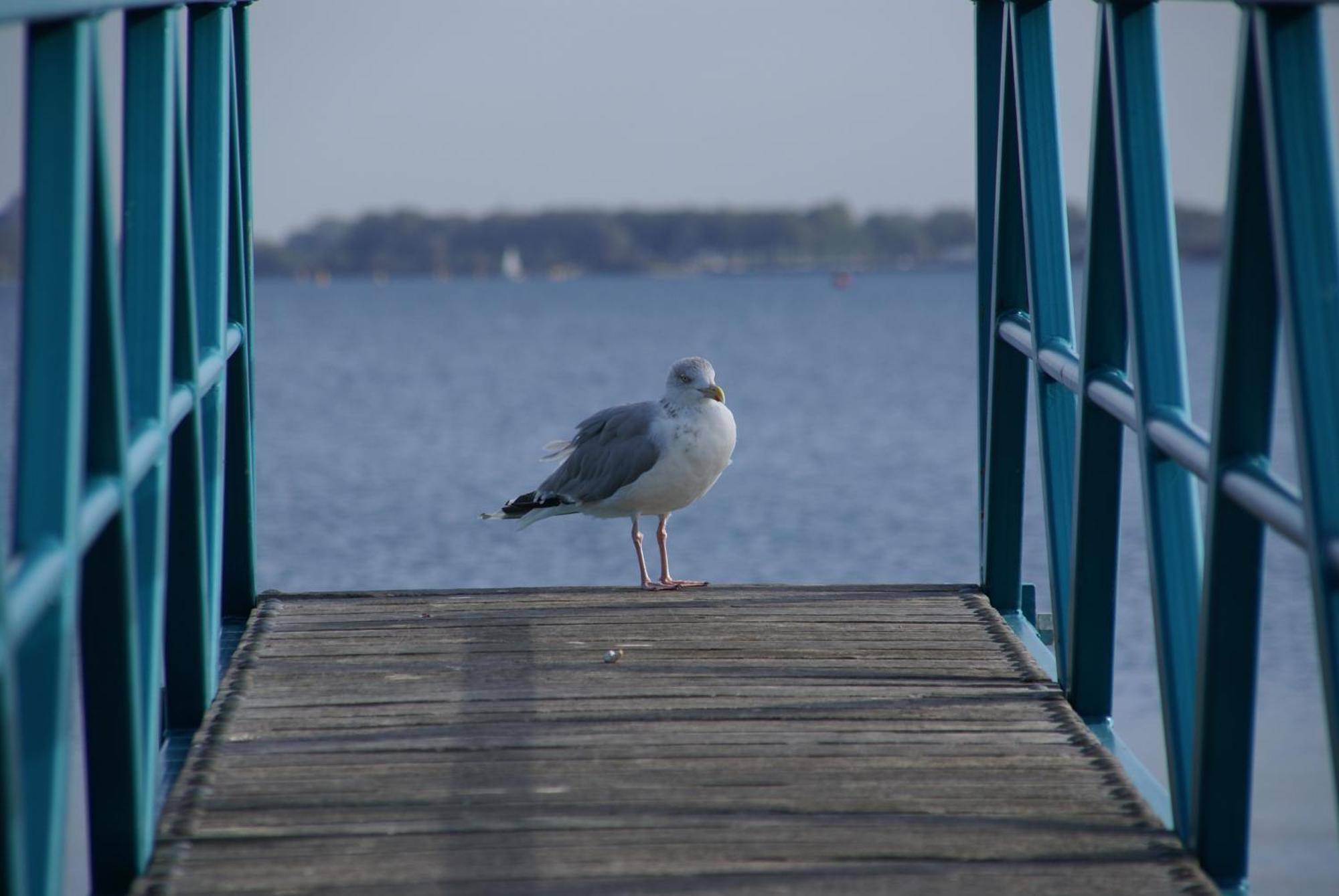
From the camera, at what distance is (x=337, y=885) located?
10.3 feet

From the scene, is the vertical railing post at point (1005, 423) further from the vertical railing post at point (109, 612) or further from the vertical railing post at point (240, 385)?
the vertical railing post at point (109, 612)

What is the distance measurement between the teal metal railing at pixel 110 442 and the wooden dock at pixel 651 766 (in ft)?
0.80

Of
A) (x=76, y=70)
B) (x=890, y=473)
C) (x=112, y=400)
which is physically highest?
(x=76, y=70)

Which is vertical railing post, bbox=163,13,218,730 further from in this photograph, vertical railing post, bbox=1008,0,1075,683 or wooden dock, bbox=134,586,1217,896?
vertical railing post, bbox=1008,0,1075,683

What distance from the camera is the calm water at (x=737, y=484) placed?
69.7 ft

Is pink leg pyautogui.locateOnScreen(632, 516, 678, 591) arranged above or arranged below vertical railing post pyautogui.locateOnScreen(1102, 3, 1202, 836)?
below

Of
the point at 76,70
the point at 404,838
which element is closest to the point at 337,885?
the point at 404,838

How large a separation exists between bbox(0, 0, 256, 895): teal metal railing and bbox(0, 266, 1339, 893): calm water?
1.52 metres

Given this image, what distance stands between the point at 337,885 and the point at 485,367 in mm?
64973

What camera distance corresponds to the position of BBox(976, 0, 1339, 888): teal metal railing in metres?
2.50

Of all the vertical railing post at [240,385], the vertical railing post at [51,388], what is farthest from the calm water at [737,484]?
the vertical railing post at [51,388]

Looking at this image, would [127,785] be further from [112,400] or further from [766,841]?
[766,841]

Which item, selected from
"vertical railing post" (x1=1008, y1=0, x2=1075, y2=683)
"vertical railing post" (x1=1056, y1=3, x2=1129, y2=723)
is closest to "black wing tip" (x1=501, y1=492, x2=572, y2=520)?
"vertical railing post" (x1=1008, y1=0, x2=1075, y2=683)

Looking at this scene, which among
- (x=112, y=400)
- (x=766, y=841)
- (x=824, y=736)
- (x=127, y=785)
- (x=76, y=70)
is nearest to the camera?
(x=76, y=70)
